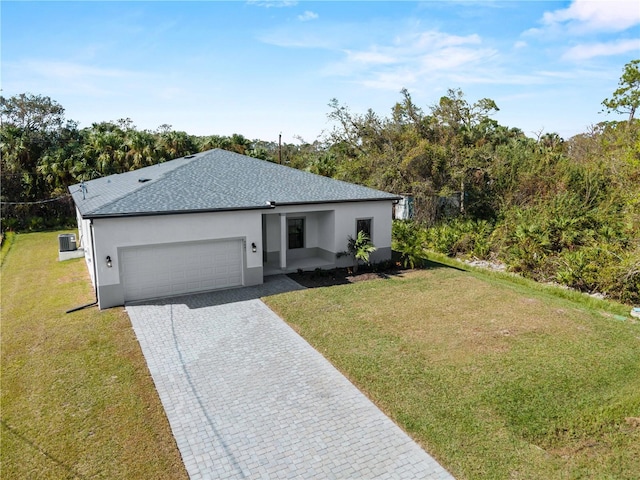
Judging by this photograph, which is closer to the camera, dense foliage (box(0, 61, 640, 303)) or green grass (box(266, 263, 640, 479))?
green grass (box(266, 263, 640, 479))

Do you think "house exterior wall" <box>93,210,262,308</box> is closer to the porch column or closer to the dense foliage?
the porch column

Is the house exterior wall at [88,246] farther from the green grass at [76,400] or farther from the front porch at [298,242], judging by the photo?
the front porch at [298,242]

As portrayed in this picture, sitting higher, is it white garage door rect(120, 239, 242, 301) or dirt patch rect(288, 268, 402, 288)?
white garage door rect(120, 239, 242, 301)

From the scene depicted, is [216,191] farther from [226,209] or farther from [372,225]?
[372,225]

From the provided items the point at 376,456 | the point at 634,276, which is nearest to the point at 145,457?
the point at 376,456

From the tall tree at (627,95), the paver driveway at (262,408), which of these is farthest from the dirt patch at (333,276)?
the tall tree at (627,95)

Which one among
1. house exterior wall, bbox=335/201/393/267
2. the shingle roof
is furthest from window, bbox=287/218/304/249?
house exterior wall, bbox=335/201/393/267

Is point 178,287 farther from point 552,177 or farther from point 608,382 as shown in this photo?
point 552,177
